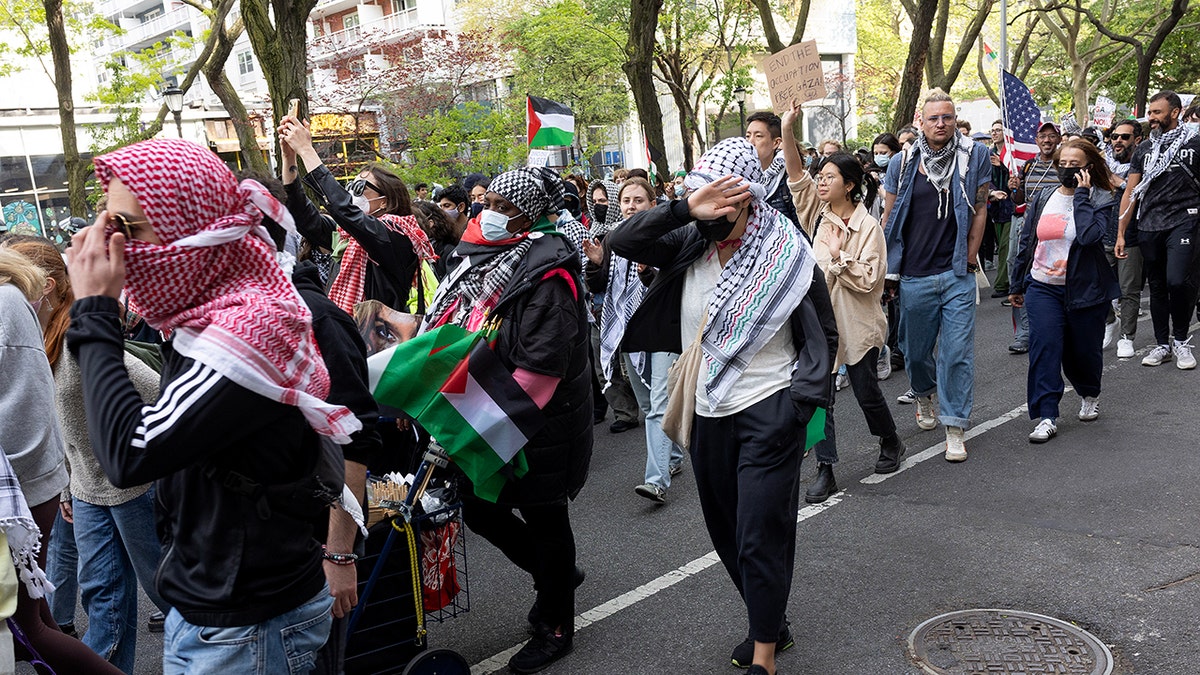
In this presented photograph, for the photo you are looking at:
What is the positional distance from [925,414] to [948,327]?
3.02 feet

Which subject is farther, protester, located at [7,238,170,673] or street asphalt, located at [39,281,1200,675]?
street asphalt, located at [39,281,1200,675]

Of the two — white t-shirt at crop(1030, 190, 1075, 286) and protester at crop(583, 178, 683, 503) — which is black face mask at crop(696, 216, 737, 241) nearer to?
protester at crop(583, 178, 683, 503)

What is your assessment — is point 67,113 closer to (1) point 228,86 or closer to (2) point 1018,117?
(1) point 228,86

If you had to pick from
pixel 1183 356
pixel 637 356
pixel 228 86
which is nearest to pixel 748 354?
pixel 637 356

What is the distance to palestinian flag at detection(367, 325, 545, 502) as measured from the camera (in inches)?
144

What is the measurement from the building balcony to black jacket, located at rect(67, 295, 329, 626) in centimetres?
3605

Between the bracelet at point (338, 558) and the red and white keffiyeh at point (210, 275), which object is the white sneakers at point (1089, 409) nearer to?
the bracelet at point (338, 558)

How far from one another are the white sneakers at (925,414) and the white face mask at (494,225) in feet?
13.2

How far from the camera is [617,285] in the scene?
5.77 m

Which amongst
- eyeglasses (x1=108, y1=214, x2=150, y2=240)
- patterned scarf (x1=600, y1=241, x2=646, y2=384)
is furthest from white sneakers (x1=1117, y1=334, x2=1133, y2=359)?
eyeglasses (x1=108, y1=214, x2=150, y2=240)

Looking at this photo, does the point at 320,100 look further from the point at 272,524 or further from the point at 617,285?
the point at 272,524

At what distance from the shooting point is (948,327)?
254 inches

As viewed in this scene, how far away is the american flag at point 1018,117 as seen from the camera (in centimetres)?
924

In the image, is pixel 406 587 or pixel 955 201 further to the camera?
pixel 955 201
